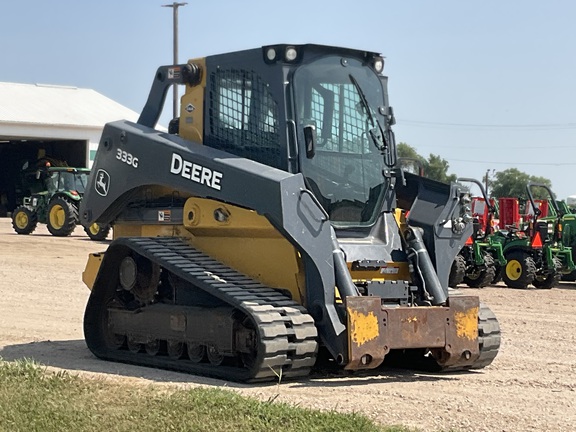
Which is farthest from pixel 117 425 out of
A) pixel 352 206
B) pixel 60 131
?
pixel 60 131

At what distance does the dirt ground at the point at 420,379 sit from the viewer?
335 inches

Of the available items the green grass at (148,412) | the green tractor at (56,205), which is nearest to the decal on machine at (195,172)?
the green grass at (148,412)

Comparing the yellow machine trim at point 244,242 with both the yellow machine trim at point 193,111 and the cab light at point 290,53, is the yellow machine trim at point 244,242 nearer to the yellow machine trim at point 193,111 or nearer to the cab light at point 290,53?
the yellow machine trim at point 193,111

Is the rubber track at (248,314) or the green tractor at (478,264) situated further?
the green tractor at (478,264)

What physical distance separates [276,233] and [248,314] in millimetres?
1030

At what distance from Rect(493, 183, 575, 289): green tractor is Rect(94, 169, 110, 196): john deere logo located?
14.2 m

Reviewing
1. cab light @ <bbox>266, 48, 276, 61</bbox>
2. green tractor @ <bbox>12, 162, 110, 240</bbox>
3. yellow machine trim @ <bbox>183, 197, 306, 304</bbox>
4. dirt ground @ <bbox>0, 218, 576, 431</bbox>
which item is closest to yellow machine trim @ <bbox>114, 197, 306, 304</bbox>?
yellow machine trim @ <bbox>183, 197, 306, 304</bbox>

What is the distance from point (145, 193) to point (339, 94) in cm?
231

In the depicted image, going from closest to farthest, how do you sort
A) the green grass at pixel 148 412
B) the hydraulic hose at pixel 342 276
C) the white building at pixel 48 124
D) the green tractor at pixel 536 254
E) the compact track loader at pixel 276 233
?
the green grass at pixel 148 412 < the compact track loader at pixel 276 233 < the hydraulic hose at pixel 342 276 < the green tractor at pixel 536 254 < the white building at pixel 48 124

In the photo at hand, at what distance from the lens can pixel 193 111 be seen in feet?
38.2

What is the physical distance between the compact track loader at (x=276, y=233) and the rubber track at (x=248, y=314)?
2 centimetres

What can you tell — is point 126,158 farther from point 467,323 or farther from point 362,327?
point 467,323

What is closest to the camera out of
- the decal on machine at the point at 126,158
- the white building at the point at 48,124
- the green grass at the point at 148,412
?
the green grass at the point at 148,412

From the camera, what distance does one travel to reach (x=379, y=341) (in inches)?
390
